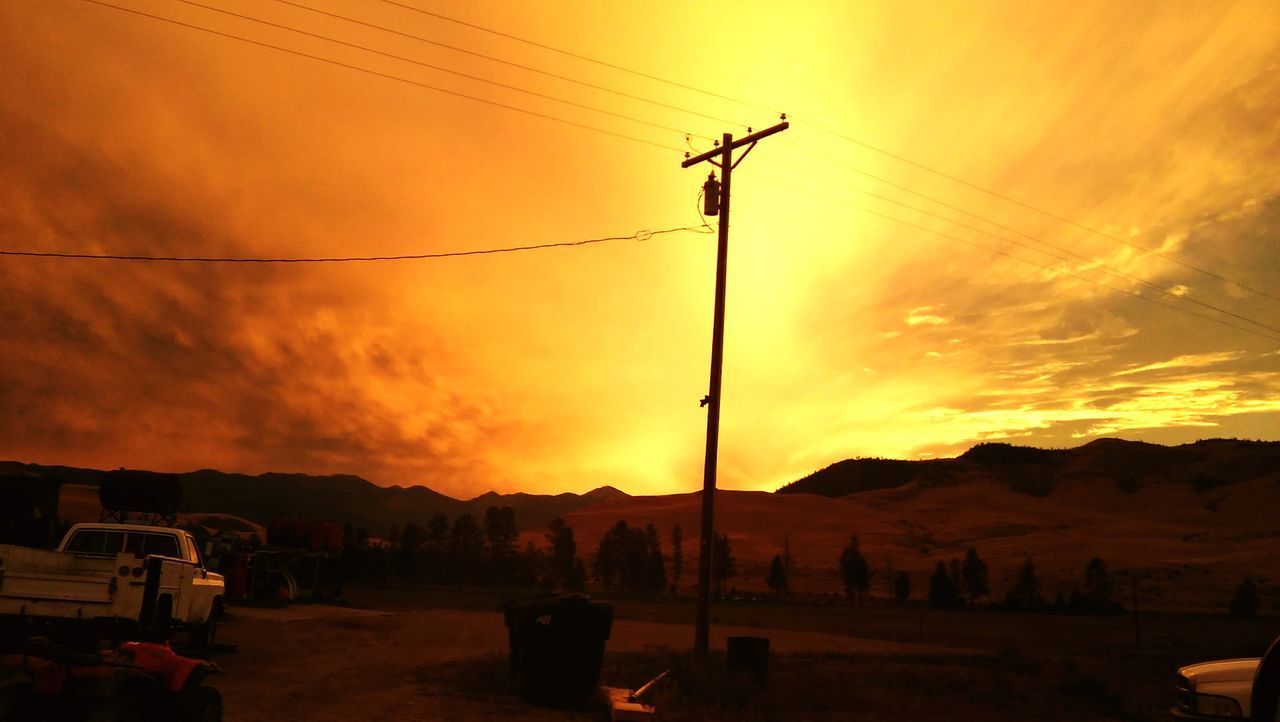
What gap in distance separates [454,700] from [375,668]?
4.04 m

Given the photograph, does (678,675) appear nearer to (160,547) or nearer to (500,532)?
(160,547)

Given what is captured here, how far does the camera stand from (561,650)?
45.0 ft

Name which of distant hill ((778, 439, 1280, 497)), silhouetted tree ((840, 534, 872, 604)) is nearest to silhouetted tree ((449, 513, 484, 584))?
silhouetted tree ((840, 534, 872, 604))

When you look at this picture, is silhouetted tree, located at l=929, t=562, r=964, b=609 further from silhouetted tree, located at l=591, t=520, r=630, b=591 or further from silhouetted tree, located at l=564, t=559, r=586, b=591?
silhouetted tree, located at l=564, t=559, r=586, b=591

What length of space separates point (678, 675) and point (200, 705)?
966 cm

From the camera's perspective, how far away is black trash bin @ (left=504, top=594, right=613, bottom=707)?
44.6 ft

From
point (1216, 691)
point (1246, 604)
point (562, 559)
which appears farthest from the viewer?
point (562, 559)

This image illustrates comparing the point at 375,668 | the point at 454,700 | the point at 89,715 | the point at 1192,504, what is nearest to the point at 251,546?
the point at 375,668

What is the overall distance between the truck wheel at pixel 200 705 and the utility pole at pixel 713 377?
407 inches

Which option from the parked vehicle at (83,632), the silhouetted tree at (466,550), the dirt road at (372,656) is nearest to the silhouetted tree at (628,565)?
the silhouetted tree at (466,550)

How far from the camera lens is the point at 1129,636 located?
38219 mm

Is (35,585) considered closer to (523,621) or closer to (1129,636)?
(523,621)

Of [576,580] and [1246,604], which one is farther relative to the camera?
[576,580]

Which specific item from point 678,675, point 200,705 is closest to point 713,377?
point 678,675
